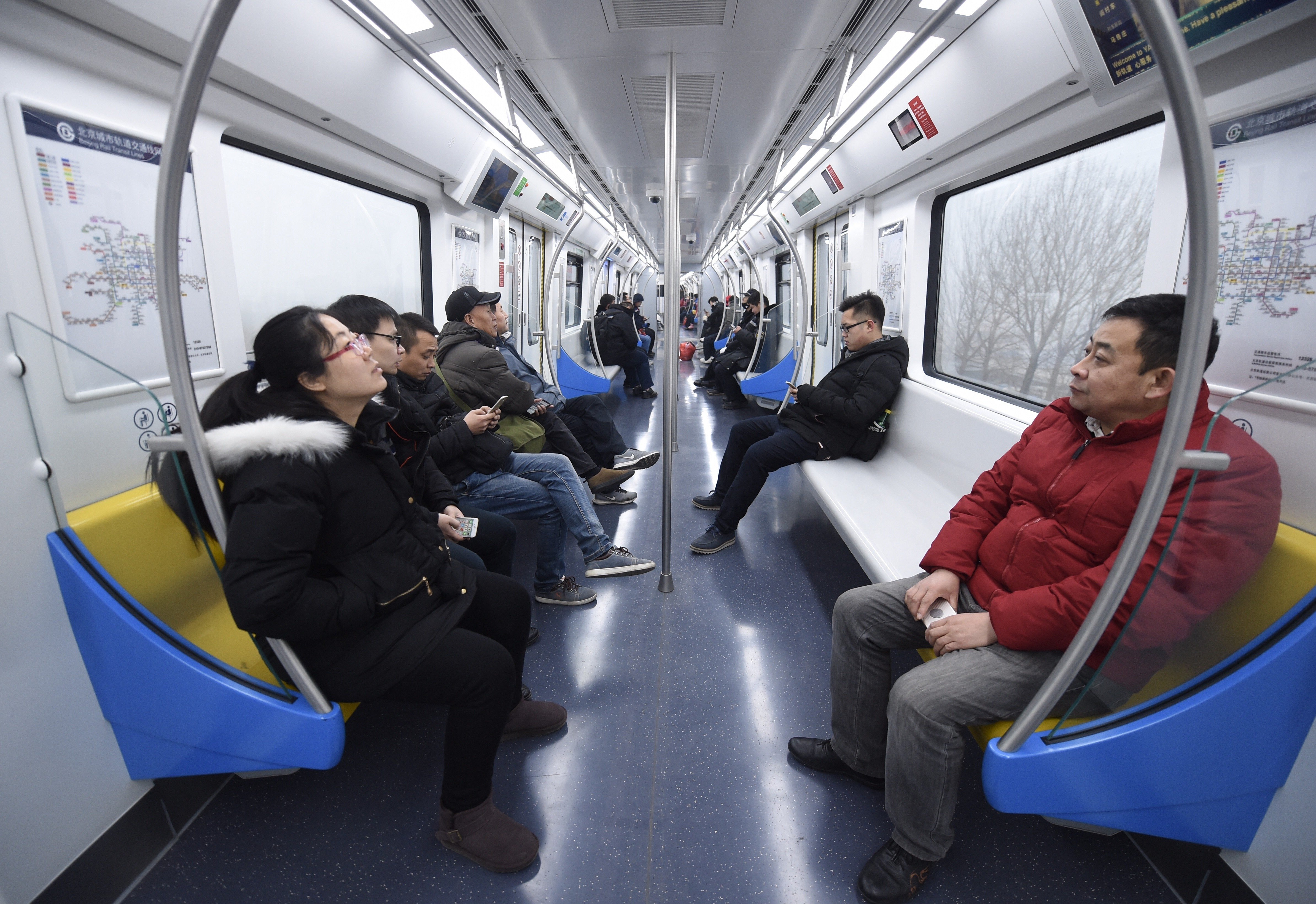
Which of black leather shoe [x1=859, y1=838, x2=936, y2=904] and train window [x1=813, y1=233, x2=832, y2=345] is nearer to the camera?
black leather shoe [x1=859, y1=838, x2=936, y2=904]

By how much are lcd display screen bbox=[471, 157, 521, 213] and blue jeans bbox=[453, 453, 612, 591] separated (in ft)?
7.97

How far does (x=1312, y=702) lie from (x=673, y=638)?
2061 millimetres

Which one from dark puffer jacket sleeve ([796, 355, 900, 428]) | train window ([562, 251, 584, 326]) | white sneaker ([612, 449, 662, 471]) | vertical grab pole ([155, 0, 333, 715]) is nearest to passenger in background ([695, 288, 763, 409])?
train window ([562, 251, 584, 326])

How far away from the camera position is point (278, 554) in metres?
1.38

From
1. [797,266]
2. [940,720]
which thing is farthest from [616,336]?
[940,720]

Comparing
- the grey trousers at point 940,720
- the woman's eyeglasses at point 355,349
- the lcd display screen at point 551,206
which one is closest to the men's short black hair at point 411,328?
the woman's eyeglasses at point 355,349

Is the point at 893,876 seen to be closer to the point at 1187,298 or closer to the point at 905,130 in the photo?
the point at 1187,298

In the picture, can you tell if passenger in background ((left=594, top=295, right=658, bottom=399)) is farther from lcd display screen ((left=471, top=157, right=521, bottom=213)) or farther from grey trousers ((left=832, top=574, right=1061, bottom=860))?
grey trousers ((left=832, top=574, right=1061, bottom=860))

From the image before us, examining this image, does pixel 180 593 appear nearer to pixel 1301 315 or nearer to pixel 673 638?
pixel 673 638

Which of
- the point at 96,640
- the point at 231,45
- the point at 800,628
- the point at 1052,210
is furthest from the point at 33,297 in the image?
the point at 1052,210

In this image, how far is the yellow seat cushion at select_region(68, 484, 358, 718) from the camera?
1610 millimetres

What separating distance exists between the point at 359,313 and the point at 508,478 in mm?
1063

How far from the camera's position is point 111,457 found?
1664 millimetres

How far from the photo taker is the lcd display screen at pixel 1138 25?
156 cm
